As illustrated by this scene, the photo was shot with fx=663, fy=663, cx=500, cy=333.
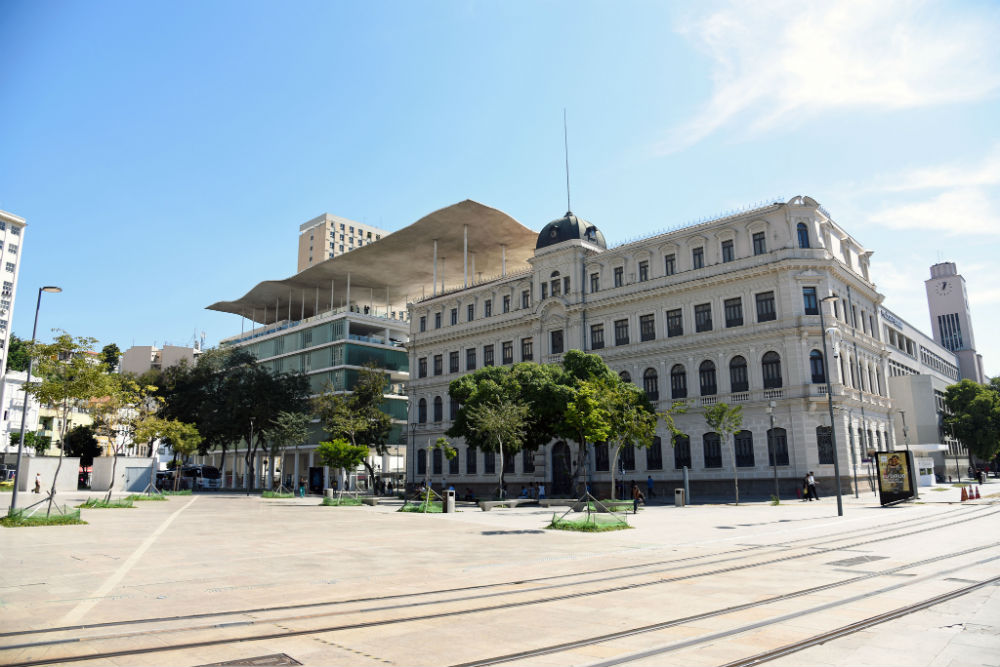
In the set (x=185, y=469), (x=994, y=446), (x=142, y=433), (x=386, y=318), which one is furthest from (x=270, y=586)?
(x=185, y=469)

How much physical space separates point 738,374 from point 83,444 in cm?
6977

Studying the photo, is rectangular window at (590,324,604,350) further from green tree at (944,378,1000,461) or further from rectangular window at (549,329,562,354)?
green tree at (944,378,1000,461)

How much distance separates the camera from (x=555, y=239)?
188 feet

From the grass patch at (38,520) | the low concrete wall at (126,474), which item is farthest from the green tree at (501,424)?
the low concrete wall at (126,474)

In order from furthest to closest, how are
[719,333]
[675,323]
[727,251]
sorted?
1. [675,323]
2. [727,251]
3. [719,333]

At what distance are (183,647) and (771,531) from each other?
64.3 ft

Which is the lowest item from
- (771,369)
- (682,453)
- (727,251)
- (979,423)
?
(682,453)

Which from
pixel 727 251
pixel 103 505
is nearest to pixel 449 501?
pixel 103 505

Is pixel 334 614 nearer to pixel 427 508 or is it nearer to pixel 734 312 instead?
pixel 427 508

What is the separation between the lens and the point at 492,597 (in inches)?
408

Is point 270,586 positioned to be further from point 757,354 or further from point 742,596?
point 757,354

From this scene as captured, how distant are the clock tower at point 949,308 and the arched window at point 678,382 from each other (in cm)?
9134

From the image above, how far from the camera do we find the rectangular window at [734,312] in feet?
151

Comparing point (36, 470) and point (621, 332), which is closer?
point (36, 470)
